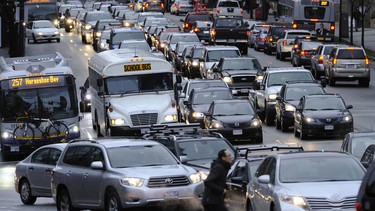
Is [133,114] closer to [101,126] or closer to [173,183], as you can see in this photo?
[101,126]

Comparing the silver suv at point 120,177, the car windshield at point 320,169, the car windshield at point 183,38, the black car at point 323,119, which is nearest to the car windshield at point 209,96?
the black car at point 323,119

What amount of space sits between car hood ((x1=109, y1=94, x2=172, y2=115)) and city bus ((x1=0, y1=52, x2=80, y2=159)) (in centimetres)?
147

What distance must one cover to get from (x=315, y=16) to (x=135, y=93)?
44.0 metres

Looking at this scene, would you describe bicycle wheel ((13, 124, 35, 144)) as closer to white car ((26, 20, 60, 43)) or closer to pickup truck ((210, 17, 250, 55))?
pickup truck ((210, 17, 250, 55))

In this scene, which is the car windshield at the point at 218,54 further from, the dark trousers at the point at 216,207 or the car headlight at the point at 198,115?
the dark trousers at the point at 216,207

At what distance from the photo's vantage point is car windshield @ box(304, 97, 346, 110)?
36.3m

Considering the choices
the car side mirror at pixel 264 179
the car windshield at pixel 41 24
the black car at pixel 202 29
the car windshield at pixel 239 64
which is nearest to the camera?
the car side mirror at pixel 264 179

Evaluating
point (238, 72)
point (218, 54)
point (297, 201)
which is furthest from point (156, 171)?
point (218, 54)

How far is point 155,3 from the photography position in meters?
108

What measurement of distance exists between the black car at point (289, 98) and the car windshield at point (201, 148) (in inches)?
521

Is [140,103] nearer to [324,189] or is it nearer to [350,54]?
[324,189]

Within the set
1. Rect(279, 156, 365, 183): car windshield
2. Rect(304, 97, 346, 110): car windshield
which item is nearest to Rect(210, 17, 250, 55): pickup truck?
Rect(304, 97, 346, 110): car windshield

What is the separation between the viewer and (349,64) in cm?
5231

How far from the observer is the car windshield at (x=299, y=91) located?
39.2m
